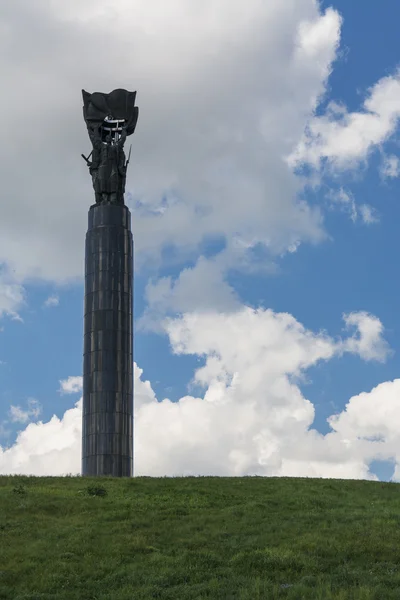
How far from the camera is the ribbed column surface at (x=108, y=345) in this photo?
1986 inches

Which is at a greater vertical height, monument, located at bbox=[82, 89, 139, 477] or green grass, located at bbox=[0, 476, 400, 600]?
monument, located at bbox=[82, 89, 139, 477]

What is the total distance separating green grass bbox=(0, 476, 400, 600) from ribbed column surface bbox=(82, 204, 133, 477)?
30.2ft

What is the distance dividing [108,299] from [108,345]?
298cm

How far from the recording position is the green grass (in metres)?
24.1

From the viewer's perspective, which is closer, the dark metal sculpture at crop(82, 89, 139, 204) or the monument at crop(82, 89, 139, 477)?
the monument at crop(82, 89, 139, 477)

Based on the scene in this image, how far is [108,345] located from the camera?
5188 centimetres

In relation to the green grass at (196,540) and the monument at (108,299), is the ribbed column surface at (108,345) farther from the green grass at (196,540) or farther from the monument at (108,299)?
the green grass at (196,540)

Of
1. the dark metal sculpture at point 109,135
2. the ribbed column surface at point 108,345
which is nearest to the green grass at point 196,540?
the ribbed column surface at point 108,345

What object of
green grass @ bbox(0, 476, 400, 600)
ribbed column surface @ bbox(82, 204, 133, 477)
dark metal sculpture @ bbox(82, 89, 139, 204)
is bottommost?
green grass @ bbox(0, 476, 400, 600)

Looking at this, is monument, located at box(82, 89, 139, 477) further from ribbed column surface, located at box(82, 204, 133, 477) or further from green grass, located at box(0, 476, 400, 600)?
green grass, located at box(0, 476, 400, 600)

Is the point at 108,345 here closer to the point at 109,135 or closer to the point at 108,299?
the point at 108,299

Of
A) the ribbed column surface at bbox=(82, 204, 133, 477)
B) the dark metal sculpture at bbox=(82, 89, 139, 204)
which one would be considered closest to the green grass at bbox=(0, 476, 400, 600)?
the ribbed column surface at bbox=(82, 204, 133, 477)

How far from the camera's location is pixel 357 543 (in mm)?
27969

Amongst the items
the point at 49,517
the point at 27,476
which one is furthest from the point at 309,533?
the point at 27,476
